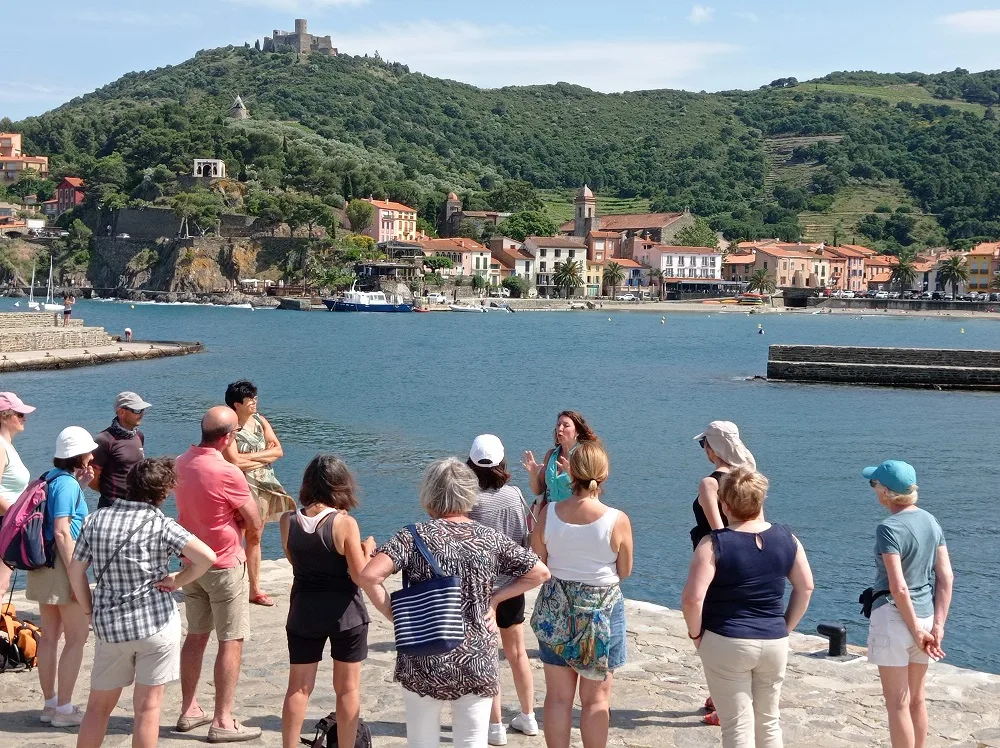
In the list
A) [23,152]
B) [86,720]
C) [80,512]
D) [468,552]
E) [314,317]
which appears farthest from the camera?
[23,152]

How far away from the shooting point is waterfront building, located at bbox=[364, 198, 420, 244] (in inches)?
4830

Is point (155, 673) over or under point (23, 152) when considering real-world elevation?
under

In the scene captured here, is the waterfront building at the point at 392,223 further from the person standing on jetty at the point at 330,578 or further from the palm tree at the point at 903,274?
the person standing on jetty at the point at 330,578

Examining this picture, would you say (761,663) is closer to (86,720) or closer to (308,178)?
(86,720)

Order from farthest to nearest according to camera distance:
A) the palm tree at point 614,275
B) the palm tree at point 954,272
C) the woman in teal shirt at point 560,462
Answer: the palm tree at point 614,275 → the palm tree at point 954,272 → the woman in teal shirt at point 560,462

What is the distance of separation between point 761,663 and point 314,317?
89208 millimetres

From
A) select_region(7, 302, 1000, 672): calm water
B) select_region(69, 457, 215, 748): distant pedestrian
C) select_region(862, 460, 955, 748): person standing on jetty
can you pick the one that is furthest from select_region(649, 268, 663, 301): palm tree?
select_region(69, 457, 215, 748): distant pedestrian

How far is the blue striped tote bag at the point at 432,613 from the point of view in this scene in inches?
157

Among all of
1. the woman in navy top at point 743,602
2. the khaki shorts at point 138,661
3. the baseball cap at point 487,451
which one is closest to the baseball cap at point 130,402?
the khaki shorts at point 138,661

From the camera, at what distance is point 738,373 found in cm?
4362

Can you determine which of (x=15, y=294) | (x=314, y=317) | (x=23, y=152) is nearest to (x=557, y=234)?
(x=314, y=317)

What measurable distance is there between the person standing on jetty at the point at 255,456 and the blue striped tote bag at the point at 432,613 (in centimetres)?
252

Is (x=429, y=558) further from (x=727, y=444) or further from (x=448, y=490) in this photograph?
(x=727, y=444)

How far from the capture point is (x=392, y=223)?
410 feet
